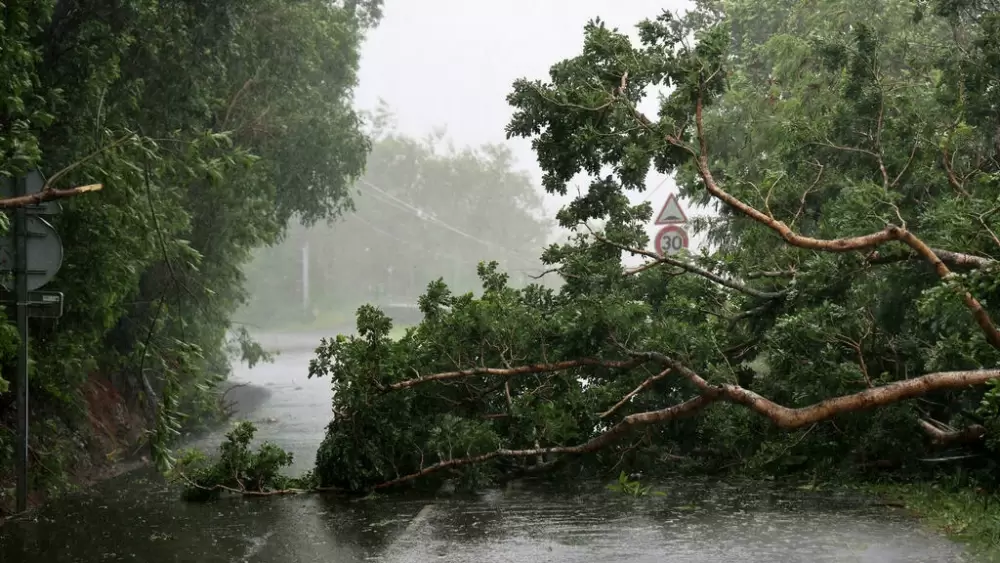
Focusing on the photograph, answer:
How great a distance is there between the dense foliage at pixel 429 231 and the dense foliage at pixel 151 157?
205 feet

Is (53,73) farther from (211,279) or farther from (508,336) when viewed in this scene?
(211,279)

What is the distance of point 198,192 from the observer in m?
18.6

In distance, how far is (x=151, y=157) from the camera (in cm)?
1059

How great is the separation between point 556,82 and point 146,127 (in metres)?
5.63

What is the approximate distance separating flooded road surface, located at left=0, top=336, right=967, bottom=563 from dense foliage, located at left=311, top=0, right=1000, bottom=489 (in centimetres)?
79

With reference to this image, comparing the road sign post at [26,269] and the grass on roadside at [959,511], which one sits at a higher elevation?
the road sign post at [26,269]

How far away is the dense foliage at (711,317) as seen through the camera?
10578mm

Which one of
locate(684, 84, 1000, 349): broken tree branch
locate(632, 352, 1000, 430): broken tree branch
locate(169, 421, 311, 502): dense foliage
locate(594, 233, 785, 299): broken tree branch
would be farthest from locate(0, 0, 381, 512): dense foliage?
locate(632, 352, 1000, 430): broken tree branch

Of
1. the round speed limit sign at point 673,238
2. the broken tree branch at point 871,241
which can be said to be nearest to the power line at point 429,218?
the round speed limit sign at point 673,238

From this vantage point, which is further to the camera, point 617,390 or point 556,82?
point 556,82

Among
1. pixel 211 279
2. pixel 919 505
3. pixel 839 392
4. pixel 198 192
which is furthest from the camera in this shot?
pixel 211 279

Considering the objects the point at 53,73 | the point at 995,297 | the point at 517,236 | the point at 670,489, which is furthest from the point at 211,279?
the point at 517,236

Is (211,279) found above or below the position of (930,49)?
below

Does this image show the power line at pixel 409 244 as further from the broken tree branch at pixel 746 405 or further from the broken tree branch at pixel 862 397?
the broken tree branch at pixel 862 397
